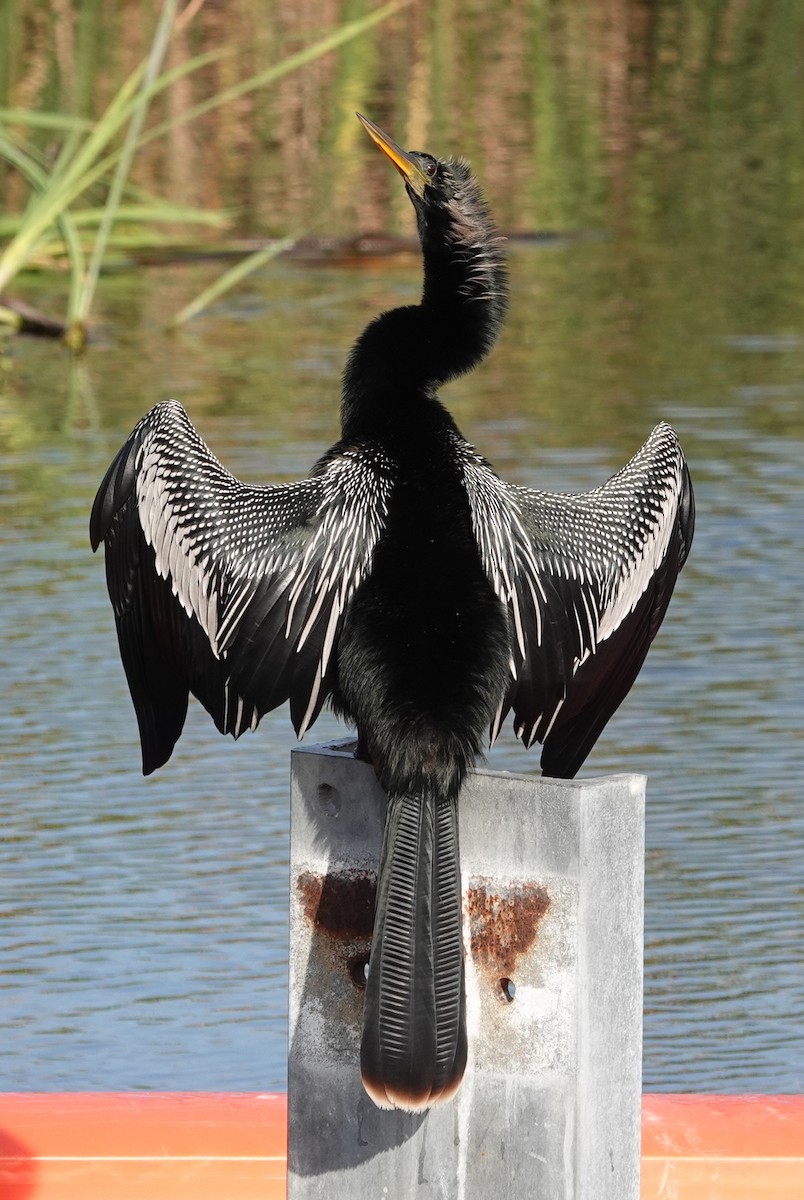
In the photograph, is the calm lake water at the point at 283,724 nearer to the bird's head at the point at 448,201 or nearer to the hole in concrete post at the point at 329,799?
the hole in concrete post at the point at 329,799

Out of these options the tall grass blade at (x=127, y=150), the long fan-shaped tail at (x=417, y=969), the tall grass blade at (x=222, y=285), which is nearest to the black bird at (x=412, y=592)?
the long fan-shaped tail at (x=417, y=969)

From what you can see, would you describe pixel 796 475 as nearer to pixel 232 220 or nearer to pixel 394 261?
pixel 394 261

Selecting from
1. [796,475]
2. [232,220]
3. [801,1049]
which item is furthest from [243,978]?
[232,220]

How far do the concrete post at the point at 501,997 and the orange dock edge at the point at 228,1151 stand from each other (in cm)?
45

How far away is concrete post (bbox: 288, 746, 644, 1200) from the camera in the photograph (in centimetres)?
288

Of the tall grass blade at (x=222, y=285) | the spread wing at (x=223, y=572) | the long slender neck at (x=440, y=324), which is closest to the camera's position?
the spread wing at (x=223, y=572)

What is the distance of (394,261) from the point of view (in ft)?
40.7

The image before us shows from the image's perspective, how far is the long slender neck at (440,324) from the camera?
3381 millimetres

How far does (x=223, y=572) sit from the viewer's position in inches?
130

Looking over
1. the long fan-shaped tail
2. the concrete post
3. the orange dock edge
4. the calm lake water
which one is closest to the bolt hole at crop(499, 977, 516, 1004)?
the concrete post

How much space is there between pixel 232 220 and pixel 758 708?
25.3ft

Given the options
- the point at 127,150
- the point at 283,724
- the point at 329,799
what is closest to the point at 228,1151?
the point at 329,799

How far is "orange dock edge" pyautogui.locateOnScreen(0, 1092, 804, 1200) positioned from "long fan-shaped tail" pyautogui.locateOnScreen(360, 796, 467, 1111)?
2.60 feet

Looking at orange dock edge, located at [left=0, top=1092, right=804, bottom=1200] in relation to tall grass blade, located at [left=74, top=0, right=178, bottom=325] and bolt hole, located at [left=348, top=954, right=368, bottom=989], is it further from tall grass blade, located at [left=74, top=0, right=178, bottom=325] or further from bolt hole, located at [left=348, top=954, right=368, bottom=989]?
tall grass blade, located at [left=74, top=0, right=178, bottom=325]
